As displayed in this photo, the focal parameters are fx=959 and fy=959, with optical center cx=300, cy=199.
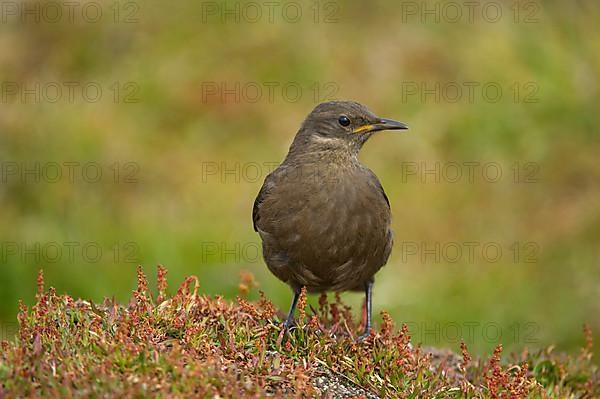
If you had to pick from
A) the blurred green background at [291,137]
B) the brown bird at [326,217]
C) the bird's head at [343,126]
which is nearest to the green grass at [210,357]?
the brown bird at [326,217]

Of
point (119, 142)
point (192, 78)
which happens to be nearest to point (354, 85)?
point (192, 78)

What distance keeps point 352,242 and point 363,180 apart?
17.2 inches

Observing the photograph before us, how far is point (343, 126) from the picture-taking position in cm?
625

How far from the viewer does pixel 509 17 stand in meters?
11.1

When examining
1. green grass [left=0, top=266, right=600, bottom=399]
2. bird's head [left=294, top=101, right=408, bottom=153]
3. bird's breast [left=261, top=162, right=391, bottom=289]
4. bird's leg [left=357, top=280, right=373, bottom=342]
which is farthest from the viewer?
bird's head [left=294, top=101, right=408, bottom=153]

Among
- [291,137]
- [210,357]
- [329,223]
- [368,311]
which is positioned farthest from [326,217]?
[291,137]

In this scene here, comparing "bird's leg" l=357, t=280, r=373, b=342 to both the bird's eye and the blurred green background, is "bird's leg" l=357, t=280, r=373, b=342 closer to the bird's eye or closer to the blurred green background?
the bird's eye

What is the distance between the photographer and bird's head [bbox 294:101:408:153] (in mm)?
6211

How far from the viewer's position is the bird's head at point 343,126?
6211 mm

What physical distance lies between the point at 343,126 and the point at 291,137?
3.87 m

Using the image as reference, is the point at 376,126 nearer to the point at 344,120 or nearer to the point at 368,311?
the point at 344,120

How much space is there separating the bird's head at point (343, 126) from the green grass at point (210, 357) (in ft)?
3.59

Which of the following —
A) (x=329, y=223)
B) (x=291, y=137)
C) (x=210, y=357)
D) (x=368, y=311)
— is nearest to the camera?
(x=210, y=357)

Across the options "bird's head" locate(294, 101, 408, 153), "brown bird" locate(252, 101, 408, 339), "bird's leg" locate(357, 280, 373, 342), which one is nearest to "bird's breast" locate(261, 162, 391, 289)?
"brown bird" locate(252, 101, 408, 339)
